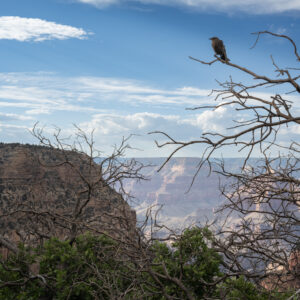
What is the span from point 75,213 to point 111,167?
1.58 meters

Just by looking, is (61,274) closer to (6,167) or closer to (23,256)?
(23,256)

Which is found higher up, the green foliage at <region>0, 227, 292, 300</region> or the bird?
the bird

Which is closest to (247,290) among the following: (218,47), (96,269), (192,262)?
(192,262)

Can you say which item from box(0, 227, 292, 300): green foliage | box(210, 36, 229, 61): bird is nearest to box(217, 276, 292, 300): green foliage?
box(0, 227, 292, 300): green foliage

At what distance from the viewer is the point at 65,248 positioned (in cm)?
918

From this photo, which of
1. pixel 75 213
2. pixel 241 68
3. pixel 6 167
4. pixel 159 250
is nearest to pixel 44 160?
pixel 6 167

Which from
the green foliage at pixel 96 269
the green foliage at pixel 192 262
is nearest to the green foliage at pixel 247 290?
the green foliage at pixel 96 269

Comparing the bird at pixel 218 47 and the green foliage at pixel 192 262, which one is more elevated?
the bird at pixel 218 47

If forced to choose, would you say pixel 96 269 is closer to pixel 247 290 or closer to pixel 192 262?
pixel 192 262

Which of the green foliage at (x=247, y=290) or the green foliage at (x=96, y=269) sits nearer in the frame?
the green foliage at (x=247, y=290)

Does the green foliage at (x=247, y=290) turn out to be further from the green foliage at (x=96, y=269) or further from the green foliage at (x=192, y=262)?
the green foliage at (x=192, y=262)

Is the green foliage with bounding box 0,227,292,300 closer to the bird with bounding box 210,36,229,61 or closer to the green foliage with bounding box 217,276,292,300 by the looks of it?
the green foliage with bounding box 217,276,292,300

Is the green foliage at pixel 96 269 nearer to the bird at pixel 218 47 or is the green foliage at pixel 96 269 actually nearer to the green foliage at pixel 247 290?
the green foliage at pixel 247 290

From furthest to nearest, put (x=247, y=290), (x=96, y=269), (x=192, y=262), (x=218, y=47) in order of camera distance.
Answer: (x=192, y=262), (x=96, y=269), (x=247, y=290), (x=218, y=47)
